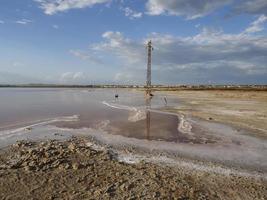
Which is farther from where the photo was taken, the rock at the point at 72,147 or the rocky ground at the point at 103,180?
the rock at the point at 72,147

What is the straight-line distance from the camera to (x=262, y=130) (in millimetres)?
22281

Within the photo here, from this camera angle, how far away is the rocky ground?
31.4 ft

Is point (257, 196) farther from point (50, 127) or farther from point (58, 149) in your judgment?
point (50, 127)

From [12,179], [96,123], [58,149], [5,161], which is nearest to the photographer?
[12,179]

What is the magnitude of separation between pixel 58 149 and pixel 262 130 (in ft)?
45.8

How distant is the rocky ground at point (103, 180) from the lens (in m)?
9.58

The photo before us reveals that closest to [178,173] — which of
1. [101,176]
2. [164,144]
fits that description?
[101,176]

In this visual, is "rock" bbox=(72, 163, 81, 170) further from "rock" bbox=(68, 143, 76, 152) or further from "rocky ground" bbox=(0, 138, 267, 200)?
"rock" bbox=(68, 143, 76, 152)

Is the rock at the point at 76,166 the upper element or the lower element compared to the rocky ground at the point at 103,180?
upper

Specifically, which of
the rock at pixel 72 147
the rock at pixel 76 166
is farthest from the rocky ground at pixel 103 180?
the rock at pixel 72 147

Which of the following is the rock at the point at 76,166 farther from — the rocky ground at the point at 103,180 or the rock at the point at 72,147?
the rock at the point at 72,147

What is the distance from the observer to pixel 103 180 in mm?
10578

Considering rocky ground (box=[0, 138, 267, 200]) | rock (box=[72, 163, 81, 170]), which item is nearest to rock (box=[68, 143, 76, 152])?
rocky ground (box=[0, 138, 267, 200])

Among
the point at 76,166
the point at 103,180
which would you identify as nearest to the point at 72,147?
the point at 76,166
